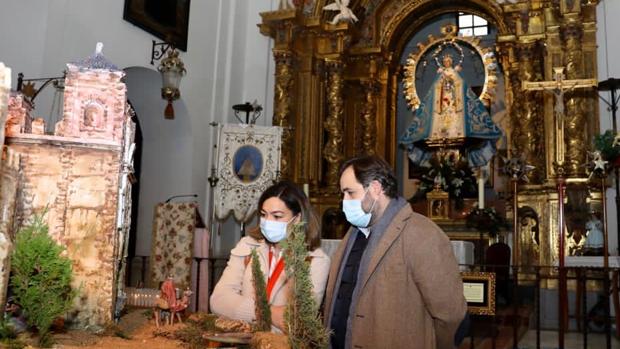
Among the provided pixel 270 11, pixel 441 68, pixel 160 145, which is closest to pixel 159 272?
pixel 160 145

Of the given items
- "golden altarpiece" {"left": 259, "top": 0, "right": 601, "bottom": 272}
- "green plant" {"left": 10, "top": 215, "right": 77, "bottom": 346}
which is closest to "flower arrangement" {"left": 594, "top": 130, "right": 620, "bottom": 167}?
"golden altarpiece" {"left": 259, "top": 0, "right": 601, "bottom": 272}

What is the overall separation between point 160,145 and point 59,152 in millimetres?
7733

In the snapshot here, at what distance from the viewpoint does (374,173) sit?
111 inches

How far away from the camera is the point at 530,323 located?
793 cm

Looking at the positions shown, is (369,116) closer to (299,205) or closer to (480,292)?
(480,292)

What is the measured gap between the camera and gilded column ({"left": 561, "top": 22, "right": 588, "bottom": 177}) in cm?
932

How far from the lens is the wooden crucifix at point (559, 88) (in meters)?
9.16

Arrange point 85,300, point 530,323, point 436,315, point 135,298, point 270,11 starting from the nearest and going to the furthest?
point 436,315 → point 85,300 → point 135,298 → point 530,323 → point 270,11

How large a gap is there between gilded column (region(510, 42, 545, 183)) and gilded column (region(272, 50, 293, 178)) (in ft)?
12.3

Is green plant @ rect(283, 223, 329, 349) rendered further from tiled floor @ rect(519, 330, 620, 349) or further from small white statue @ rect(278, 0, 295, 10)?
small white statue @ rect(278, 0, 295, 10)

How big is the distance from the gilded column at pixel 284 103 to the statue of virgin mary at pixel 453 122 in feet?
7.24

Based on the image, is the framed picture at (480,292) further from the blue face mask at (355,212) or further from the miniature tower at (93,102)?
the miniature tower at (93,102)

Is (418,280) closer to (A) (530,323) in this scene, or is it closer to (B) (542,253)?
(A) (530,323)

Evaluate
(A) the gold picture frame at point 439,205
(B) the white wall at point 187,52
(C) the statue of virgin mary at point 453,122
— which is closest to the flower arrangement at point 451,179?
(A) the gold picture frame at point 439,205
